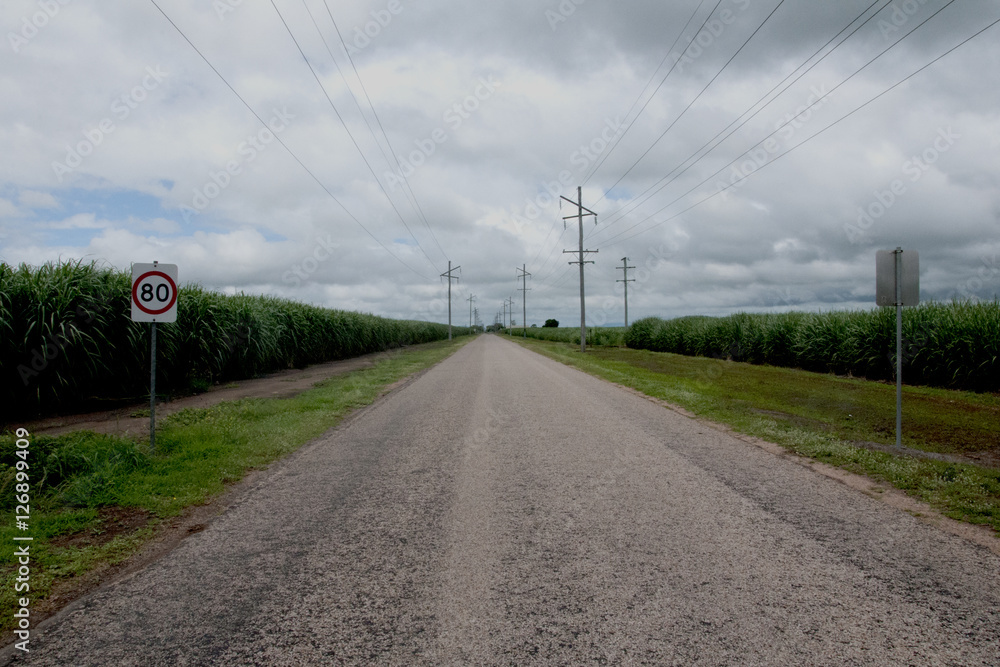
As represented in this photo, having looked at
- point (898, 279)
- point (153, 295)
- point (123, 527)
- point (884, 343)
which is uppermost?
point (898, 279)

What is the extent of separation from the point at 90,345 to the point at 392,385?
7493 millimetres

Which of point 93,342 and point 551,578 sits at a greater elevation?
point 93,342

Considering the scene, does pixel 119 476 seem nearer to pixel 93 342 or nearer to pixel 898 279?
pixel 93 342

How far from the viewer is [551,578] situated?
3.50 meters

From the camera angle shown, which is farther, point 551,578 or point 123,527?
point 123,527

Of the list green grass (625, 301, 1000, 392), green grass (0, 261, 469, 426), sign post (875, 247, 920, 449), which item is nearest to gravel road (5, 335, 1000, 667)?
sign post (875, 247, 920, 449)

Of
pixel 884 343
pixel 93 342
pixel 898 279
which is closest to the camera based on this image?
pixel 898 279

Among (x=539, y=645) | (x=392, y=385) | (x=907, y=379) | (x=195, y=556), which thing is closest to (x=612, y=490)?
(x=539, y=645)

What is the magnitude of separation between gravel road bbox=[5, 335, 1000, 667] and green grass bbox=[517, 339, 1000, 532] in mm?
913

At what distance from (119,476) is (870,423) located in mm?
11535

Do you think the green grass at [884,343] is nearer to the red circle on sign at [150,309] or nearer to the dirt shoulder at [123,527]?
the dirt shoulder at [123,527]

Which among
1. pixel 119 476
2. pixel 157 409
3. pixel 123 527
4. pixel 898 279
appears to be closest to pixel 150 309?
pixel 119 476

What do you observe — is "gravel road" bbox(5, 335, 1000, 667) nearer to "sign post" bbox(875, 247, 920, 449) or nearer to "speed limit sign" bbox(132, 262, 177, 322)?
"speed limit sign" bbox(132, 262, 177, 322)

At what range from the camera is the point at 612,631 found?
9.41 ft
